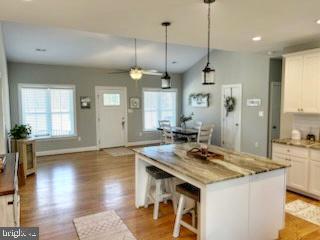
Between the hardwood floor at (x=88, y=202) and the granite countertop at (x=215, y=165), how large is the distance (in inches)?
34.0

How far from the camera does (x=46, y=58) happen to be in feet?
20.6

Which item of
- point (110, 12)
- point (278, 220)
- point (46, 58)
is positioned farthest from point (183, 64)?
point (278, 220)

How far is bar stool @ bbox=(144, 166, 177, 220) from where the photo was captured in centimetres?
309

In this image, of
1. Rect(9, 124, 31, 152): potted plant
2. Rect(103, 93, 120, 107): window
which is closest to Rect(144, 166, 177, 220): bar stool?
Rect(9, 124, 31, 152): potted plant

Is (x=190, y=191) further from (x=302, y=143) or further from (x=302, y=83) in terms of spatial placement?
(x=302, y=83)

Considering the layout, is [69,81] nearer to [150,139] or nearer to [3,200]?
[150,139]

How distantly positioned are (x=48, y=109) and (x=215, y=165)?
19.2 feet

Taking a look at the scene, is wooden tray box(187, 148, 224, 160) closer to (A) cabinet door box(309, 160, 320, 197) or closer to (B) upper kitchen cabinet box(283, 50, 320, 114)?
(A) cabinet door box(309, 160, 320, 197)

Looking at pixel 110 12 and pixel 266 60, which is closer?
pixel 110 12

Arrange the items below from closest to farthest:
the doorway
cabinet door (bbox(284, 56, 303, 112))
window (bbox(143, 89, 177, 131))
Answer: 1. cabinet door (bbox(284, 56, 303, 112))
2. the doorway
3. window (bbox(143, 89, 177, 131))

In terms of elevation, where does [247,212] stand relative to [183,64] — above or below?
below

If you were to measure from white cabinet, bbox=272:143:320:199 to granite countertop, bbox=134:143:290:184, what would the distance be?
1.38 metres

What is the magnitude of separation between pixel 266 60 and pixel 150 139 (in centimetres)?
456

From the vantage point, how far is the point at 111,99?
7.71 metres
